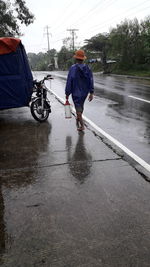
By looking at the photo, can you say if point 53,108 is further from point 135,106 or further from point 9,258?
point 9,258

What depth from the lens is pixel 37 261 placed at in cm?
259

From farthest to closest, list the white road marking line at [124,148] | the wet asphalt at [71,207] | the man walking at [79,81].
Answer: the man walking at [79,81] < the white road marking line at [124,148] < the wet asphalt at [71,207]

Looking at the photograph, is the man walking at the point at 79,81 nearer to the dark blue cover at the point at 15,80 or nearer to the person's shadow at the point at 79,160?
the person's shadow at the point at 79,160

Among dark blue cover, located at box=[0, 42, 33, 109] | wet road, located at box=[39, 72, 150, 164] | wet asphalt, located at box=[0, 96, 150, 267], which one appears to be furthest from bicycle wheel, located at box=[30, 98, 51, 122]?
wet asphalt, located at box=[0, 96, 150, 267]

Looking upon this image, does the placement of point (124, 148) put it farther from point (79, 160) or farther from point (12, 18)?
point (12, 18)

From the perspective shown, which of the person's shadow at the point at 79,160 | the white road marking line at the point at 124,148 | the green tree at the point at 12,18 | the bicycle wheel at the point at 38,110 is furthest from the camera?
the green tree at the point at 12,18

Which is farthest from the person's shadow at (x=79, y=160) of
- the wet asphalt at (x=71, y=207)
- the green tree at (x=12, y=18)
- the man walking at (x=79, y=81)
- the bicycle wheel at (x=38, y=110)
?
the green tree at (x=12, y=18)

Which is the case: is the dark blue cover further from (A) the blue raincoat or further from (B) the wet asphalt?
(B) the wet asphalt

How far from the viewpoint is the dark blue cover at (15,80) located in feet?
25.1

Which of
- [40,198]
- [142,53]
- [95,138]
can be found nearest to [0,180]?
[40,198]

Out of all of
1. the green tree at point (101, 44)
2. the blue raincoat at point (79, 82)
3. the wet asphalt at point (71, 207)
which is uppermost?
the green tree at point (101, 44)

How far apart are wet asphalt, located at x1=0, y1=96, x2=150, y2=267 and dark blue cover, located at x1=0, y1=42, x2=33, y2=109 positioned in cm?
210

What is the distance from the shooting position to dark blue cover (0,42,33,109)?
764 centimetres

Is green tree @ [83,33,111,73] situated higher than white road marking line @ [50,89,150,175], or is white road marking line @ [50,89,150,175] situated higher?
green tree @ [83,33,111,73]
